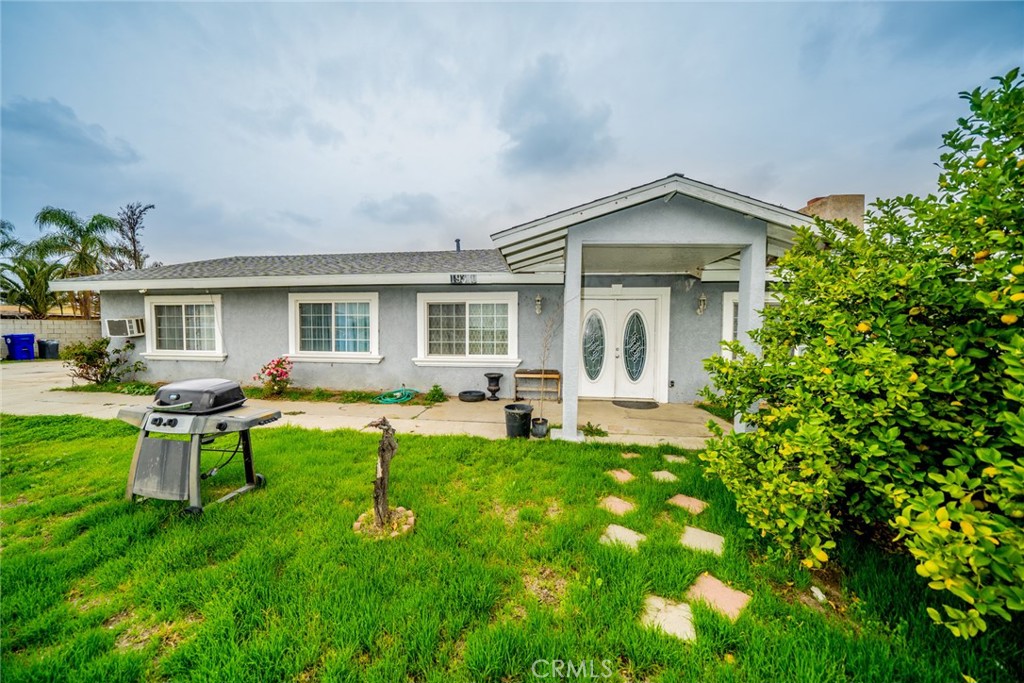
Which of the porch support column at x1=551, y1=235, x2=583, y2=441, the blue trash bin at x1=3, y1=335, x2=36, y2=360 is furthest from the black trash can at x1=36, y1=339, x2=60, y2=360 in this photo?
the porch support column at x1=551, y1=235, x2=583, y2=441

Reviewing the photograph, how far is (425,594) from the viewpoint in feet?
6.78

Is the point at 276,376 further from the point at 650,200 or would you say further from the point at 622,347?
the point at 650,200

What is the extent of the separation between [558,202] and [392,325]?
1082 cm

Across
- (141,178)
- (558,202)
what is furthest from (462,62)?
(141,178)

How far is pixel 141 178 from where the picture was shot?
739 inches

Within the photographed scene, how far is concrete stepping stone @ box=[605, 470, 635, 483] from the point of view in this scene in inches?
146

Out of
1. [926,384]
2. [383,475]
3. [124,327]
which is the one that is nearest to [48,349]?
[124,327]

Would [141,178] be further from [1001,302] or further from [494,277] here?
[1001,302]

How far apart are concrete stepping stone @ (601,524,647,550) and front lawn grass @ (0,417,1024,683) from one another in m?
0.07

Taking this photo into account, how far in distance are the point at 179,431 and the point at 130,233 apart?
28188mm

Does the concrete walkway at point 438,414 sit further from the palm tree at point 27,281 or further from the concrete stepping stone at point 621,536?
the palm tree at point 27,281

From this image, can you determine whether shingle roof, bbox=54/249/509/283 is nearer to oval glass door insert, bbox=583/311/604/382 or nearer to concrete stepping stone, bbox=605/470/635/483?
oval glass door insert, bbox=583/311/604/382

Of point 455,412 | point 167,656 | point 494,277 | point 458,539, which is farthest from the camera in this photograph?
point 494,277

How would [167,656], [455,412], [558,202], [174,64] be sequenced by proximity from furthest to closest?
1. [558,202]
2. [174,64]
3. [455,412]
4. [167,656]
